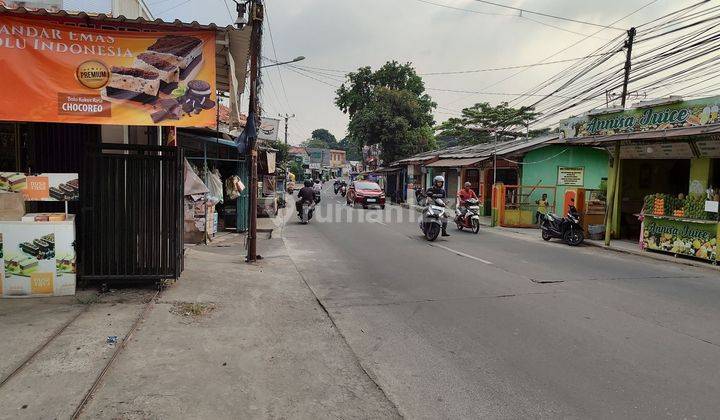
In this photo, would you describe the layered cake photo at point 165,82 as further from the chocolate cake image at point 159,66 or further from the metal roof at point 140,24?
the metal roof at point 140,24

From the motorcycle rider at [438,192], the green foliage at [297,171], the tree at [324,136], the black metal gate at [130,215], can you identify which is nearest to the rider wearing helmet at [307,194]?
the motorcycle rider at [438,192]

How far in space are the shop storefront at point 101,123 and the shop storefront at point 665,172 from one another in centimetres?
1115

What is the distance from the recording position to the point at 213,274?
8.00 m

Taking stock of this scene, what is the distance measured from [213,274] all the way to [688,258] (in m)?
11.6

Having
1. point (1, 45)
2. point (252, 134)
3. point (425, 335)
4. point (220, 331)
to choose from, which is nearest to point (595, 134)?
point (252, 134)

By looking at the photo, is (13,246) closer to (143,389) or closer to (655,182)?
(143,389)

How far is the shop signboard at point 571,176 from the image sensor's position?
21.2m

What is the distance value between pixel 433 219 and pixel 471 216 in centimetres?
351

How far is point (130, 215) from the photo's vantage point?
646 cm

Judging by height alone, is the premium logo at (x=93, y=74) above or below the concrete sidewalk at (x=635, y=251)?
above

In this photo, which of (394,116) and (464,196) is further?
(394,116)

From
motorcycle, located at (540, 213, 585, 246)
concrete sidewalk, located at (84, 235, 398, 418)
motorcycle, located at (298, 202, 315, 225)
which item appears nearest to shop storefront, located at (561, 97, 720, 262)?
motorcycle, located at (540, 213, 585, 246)

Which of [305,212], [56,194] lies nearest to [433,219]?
[305,212]

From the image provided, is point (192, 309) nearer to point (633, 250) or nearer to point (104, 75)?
point (104, 75)
